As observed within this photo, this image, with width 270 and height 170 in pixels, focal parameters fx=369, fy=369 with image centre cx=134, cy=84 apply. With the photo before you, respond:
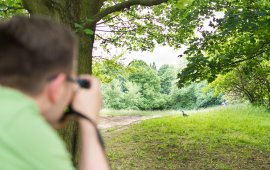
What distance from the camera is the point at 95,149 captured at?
1063 millimetres

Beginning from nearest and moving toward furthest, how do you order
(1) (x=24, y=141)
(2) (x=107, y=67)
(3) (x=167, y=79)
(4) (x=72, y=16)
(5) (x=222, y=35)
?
(1) (x=24, y=141) < (4) (x=72, y=16) < (5) (x=222, y=35) < (2) (x=107, y=67) < (3) (x=167, y=79)

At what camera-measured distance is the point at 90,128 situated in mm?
1093

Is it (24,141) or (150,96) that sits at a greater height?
(24,141)

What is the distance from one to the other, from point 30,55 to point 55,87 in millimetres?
104

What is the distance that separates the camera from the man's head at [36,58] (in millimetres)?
850

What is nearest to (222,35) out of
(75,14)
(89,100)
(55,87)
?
(75,14)

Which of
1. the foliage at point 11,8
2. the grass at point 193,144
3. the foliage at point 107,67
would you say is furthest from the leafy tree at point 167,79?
the foliage at point 11,8

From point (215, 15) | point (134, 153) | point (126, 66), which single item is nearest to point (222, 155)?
point (134, 153)

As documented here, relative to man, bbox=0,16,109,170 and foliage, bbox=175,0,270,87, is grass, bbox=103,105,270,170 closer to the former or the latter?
foliage, bbox=175,0,270,87

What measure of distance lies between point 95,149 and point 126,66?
12022 millimetres

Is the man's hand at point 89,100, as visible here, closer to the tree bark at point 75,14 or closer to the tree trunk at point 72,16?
the tree bark at point 75,14

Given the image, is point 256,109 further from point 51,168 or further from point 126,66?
point 51,168

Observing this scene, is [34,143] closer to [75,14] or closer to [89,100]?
[89,100]

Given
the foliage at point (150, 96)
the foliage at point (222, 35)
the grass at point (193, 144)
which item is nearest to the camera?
the foliage at point (222, 35)
